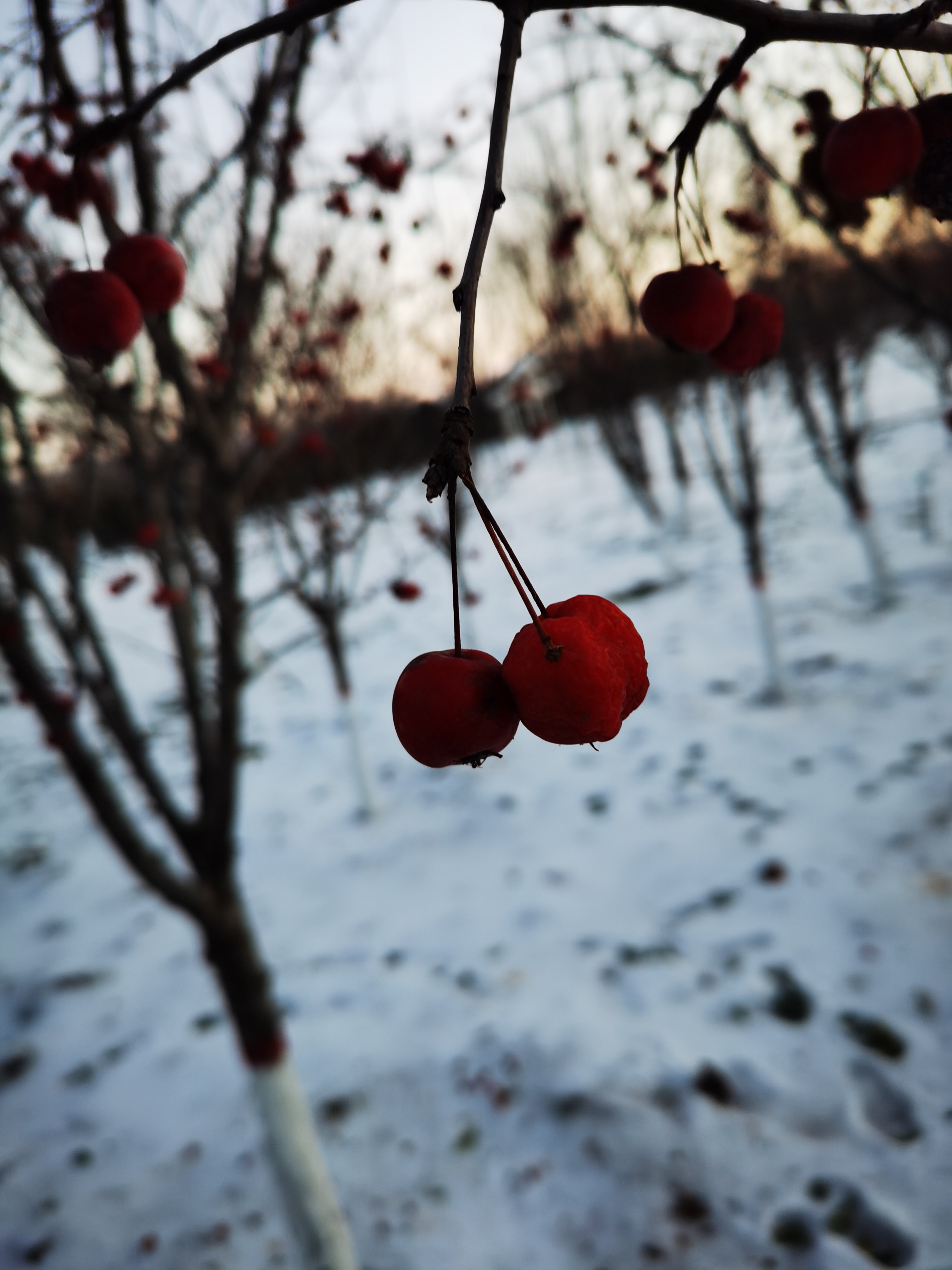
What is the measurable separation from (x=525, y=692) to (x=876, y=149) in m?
0.85

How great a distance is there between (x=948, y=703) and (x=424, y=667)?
4938mm

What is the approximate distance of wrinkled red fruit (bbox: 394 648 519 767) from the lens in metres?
0.71

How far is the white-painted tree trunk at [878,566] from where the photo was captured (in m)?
6.22

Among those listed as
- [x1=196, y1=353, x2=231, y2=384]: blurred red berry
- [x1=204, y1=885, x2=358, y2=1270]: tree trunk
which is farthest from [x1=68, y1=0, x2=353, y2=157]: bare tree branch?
[x1=204, y1=885, x2=358, y2=1270]: tree trunk

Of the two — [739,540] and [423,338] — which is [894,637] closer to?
[739,540]

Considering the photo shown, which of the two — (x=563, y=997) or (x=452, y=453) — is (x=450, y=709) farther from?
(x=563, y=997)

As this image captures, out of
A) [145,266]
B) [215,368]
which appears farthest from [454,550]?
[215,368]

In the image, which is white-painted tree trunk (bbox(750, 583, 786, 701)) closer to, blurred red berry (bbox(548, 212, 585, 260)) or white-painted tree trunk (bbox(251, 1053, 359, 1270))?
blurred red berry (bbox(548, 212, 585, 260))

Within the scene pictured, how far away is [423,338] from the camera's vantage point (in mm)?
6266

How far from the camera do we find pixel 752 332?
1.10 metres

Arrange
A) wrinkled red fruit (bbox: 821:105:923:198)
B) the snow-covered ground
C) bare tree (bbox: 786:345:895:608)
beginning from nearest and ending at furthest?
wrinkled red fruit (bbox: 821:105:923:198) < the snow-covered ground < bare tree (bbox: 786:345:895:608)

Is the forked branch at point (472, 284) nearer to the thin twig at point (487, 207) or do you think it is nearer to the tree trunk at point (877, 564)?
the thin twig at point (487, 207)

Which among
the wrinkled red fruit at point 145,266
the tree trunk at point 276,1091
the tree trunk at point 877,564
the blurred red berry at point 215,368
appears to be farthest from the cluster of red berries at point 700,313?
the tree trunk at point 877,564

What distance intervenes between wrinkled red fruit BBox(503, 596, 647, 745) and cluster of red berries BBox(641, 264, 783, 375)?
19.4 inches
